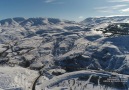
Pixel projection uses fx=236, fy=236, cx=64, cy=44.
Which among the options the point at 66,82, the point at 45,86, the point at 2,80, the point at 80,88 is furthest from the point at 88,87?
the point at 2,80

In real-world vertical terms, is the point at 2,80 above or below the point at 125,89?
above

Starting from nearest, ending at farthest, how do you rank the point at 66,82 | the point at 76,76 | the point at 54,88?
the point at 54,88
the point at 66,82
the point at 76,76

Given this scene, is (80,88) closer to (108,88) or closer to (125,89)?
(108,88)

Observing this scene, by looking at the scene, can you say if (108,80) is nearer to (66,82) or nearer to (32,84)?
(66,82)

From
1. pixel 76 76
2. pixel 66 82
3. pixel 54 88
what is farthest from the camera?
pixel 76 76

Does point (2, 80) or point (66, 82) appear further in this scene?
point (66, 82)

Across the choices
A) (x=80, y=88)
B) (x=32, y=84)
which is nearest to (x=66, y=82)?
(x=80, y=88)

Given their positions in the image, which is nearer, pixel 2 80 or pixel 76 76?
pixel 2 80

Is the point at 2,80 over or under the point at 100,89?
over
